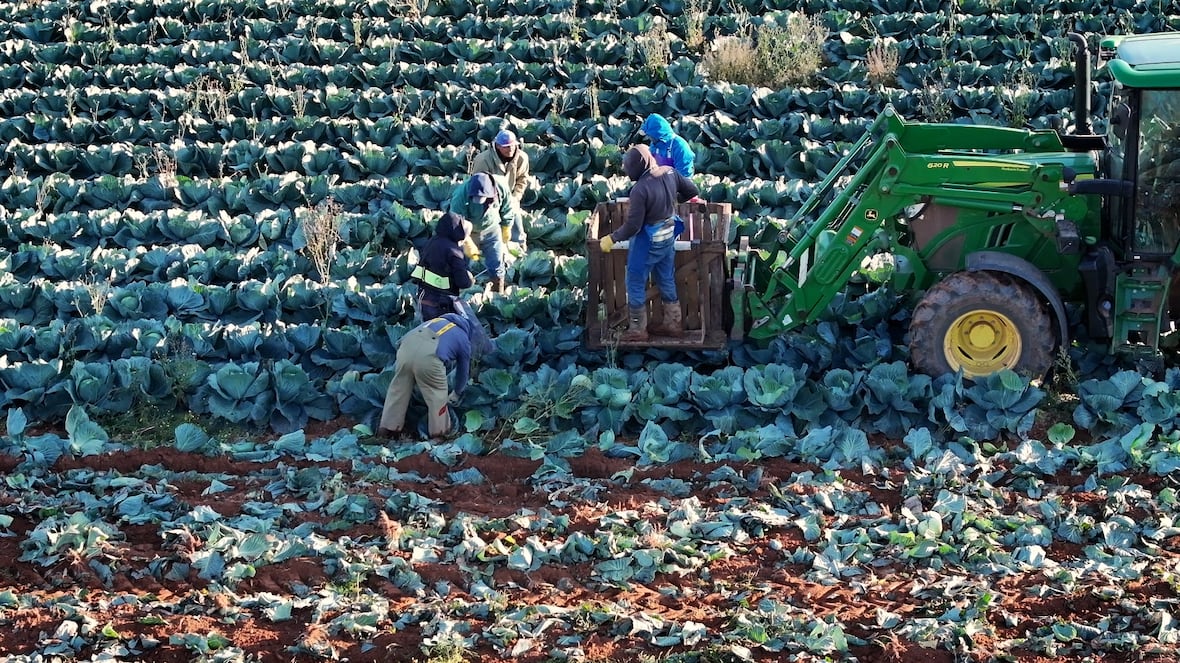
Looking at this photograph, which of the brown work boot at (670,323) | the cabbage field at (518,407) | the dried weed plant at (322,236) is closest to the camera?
the cabbage field at (518,407)

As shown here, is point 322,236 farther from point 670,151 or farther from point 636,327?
point 636,327

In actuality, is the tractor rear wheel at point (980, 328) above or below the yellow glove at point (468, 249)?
below

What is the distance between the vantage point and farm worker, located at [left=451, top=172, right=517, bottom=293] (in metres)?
11.0

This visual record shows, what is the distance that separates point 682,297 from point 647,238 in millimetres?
559

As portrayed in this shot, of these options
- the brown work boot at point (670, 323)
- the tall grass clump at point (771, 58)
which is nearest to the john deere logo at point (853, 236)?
the brown work boot at point (670, 323)

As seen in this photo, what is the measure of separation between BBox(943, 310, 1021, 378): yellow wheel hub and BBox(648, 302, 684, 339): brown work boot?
6.14 feet

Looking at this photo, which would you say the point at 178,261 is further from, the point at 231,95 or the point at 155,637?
the point at 155,637

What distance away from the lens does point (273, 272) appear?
12.5m

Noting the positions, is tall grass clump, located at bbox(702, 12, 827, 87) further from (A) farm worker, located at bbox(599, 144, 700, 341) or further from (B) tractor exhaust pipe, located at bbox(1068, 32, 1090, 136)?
(A) farm worker, located at bbox(599, 144, 700, 341)

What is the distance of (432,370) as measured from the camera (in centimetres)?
941

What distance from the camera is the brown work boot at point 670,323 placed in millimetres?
10141

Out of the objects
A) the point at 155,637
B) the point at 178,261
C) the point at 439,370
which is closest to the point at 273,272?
the point at 178,261

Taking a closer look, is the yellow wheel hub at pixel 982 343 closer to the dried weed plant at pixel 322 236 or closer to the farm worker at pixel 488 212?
the farm worker at pixel 488 212

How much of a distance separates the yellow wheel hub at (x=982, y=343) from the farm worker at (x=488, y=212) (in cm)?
364
